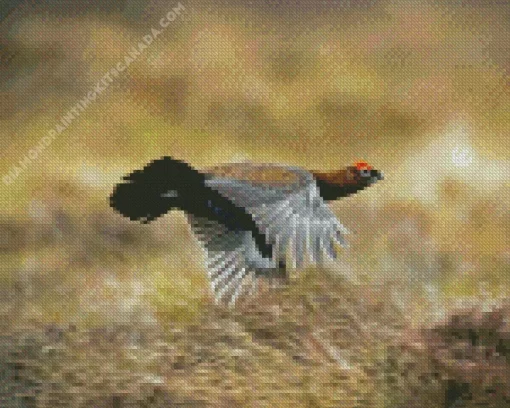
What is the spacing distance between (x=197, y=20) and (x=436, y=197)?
3.42 feet

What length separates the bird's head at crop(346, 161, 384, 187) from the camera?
141 inches

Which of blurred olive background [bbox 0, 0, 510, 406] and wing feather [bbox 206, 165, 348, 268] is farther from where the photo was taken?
blurred olive background [bbox 0, 0, 510, 406]

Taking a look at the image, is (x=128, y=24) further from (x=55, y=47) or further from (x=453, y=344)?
(x=453, y=344)

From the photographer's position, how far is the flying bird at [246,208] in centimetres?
308

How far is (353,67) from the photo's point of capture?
3727mm

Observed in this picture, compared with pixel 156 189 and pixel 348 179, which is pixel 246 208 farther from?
pixel 348 179

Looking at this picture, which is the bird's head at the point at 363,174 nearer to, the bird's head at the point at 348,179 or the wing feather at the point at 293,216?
the bird's head at the point at 348,179

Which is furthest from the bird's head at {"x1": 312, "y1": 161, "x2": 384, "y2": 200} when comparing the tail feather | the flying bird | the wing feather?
the tail feather

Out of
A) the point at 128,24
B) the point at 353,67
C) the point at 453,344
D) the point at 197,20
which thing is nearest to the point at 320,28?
the point at 353,67

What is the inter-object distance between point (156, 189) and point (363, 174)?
712 millimetres

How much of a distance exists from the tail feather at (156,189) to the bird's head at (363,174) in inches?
20.7

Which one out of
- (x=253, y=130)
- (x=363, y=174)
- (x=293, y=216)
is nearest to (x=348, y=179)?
(x=363, y=174)

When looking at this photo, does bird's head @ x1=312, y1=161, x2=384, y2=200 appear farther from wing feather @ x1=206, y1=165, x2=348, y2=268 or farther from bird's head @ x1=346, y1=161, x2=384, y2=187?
wing feather @ x1=206, y1=165, x2=348, y2=268

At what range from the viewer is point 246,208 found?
3236 millimetres
